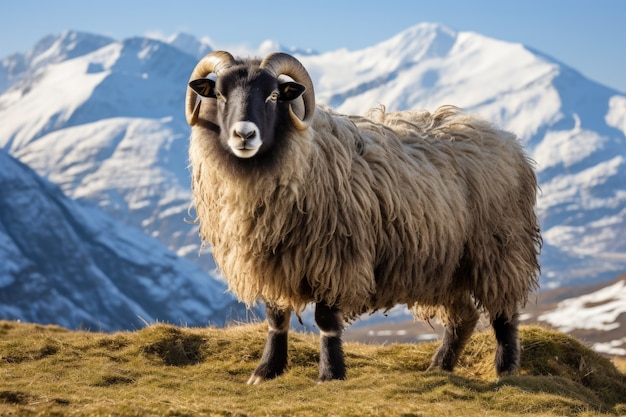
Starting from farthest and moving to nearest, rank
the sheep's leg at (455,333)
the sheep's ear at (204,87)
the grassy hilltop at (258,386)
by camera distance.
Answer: the sheep's leg at (455,333) < the sheep's ear at (204,87) < the grassy hilltop at (258,386)

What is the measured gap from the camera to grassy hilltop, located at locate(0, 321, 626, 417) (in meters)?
11.5

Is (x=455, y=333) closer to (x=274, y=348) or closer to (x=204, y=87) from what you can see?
(x=274, y=348)

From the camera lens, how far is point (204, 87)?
14.1 metres

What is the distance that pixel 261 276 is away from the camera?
1426cm

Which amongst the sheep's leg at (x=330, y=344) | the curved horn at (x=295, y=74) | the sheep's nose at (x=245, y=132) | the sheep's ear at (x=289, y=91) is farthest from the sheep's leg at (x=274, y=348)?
the sheep's ear at (x=289, y=91)

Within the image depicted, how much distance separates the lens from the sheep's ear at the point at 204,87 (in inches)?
554

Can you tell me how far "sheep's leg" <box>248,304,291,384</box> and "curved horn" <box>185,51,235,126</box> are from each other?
355cm

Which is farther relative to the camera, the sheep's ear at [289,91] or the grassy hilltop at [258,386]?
the sheep's ear at [289,91]

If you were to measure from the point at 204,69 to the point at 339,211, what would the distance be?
10.9ft

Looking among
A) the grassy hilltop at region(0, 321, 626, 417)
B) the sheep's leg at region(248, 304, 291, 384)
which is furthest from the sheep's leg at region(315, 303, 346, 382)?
the sheep's leg at region(248, 304, 291, 384)

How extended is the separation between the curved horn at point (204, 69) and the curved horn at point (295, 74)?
2.11 ft

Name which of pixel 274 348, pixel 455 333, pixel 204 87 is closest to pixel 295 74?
pixel 204 87

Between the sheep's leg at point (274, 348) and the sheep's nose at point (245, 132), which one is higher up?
the sheep's nose at point (245, 132)

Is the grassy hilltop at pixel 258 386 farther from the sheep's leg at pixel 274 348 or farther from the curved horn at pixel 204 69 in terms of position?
the curved horn at pixel 204 69
